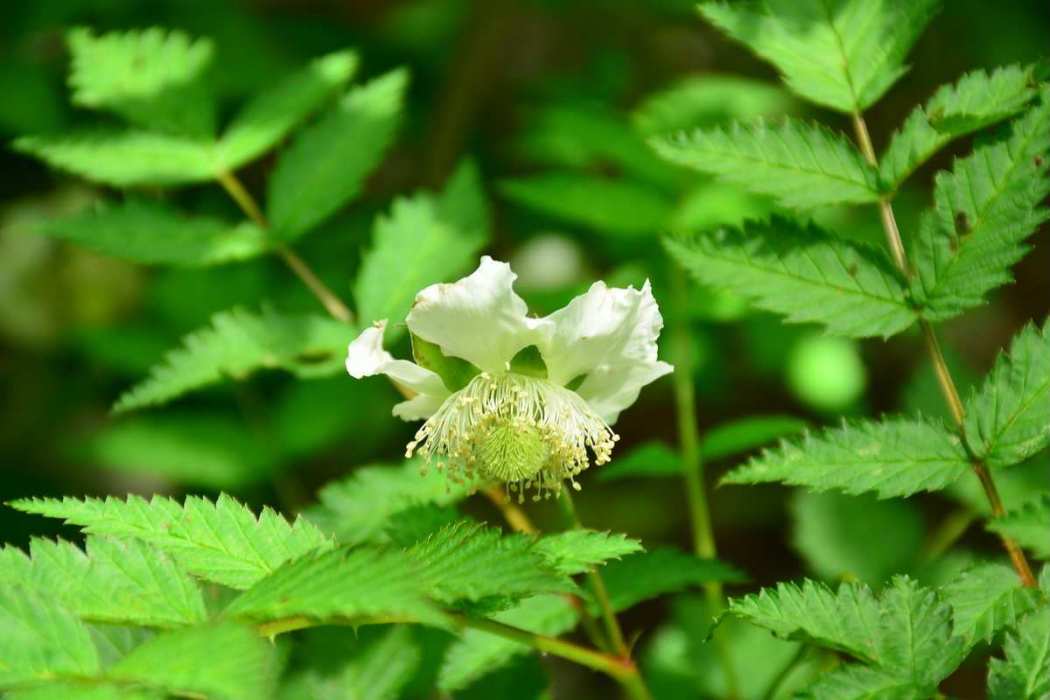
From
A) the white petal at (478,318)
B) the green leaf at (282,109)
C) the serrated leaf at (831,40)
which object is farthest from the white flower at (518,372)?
the green leaf at (282,109)

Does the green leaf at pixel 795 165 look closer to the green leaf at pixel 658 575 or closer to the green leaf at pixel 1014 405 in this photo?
the green leaf at pixel 1014 405

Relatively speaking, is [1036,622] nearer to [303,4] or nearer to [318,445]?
[318,445]

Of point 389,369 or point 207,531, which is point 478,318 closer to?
point 389,369

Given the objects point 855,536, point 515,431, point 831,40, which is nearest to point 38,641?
point 515,431

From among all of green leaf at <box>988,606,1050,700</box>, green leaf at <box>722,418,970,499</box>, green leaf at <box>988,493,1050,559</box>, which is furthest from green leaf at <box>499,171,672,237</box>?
green leaf at <box>988,606,1050,700</box>

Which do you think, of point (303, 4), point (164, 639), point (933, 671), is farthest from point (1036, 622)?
point (303, 4)

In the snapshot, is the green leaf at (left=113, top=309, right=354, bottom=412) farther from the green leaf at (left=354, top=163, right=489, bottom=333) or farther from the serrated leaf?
the serrated leaf

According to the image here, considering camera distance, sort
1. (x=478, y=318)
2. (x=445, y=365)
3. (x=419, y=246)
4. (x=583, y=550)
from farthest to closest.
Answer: (x=419, y=246), (x=445, y=365), (x=478, y=318), (x=583, y=550)
